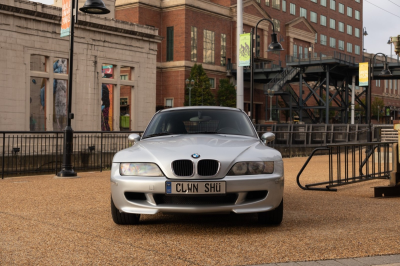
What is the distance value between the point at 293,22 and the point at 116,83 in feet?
153

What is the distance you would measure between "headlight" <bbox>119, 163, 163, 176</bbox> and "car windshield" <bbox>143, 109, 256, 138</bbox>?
1332mm

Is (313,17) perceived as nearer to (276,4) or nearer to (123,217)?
(276,4)

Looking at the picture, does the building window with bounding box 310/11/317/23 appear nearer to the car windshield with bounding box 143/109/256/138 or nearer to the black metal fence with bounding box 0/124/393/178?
the black metal fence with bounding box 0/124/393/178

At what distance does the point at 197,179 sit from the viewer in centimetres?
603

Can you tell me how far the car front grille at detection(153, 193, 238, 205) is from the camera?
6.16 m

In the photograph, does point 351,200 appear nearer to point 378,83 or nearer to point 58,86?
point 58,86

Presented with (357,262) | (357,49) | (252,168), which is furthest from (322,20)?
(357,262)

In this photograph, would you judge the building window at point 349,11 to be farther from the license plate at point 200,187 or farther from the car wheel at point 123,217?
the license plate at point 200,187

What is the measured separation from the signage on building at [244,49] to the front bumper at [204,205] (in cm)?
1430

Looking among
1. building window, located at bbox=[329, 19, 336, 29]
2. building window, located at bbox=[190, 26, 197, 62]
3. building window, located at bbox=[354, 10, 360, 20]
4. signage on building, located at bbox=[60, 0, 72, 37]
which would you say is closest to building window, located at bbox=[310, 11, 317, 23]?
building window, located at bbox=[329, 19, 336, 29]

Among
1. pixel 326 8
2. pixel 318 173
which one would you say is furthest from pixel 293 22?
pixel 318 173

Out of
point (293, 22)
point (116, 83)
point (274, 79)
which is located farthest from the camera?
point (293, 22)

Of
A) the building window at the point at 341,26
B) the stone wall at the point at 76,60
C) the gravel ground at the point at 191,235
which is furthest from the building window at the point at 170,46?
the gravel ground at the point at 191,235

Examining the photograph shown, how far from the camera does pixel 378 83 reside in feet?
319
